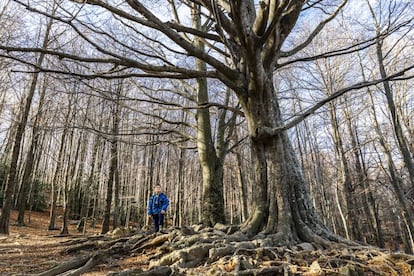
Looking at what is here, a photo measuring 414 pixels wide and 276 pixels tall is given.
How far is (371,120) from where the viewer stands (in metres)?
13.3

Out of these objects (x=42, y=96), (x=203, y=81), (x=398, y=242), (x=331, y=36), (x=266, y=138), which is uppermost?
(x=331, y=36)

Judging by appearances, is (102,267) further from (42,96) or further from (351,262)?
(42,96)

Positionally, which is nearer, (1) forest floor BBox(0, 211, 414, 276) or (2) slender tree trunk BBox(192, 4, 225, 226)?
(1) forest floor BBox(0, 211, 414, 276)

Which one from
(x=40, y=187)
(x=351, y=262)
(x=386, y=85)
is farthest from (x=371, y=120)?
(x=40, y=187)

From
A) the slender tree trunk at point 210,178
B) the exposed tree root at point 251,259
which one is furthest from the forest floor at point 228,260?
the slender tree trunk at point 210,178

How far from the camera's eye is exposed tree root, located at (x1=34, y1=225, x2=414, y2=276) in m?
2.78

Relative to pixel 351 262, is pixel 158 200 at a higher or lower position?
higher

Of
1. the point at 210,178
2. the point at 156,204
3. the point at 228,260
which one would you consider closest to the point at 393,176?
the point at 210,178

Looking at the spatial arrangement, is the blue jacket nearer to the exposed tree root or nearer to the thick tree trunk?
the exposed tree root

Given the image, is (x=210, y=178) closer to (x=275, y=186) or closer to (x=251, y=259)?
(x=275, y=186)

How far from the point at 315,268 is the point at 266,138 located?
2.44m

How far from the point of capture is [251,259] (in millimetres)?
3109

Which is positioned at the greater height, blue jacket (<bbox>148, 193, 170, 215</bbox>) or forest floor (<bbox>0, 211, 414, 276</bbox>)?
blue jacket (<bbox>148, 193, 170, 215</bbox>)

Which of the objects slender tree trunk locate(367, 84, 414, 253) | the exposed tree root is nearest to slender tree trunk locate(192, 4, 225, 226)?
the exposed tree root
